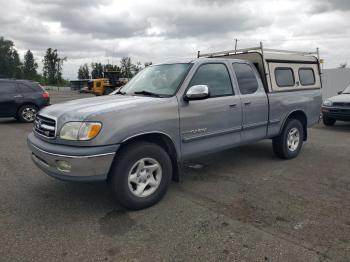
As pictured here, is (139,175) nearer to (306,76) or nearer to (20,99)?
(306,76)

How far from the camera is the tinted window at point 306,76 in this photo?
6.49 metres

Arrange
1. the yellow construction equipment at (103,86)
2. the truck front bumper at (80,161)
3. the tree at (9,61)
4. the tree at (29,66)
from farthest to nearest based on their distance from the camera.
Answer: the tree at (29,66) < the tree at (9,61) < the yellow construction equipment at (103,86) < the truck front bumper at (80,161)

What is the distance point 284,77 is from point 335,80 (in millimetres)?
14560

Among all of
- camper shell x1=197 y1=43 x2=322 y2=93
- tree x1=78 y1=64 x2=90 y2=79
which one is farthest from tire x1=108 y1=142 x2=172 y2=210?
tree x1=78 y1=64 x2=90 y2=79

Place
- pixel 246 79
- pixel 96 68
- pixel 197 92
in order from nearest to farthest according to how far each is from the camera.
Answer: pixel 197 92 → pixel 246 79 → pixel 96 68

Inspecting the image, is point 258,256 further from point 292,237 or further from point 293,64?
point 293,64

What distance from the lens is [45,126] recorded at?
12.7 ft

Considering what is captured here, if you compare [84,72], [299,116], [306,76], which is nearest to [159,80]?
[299,116]

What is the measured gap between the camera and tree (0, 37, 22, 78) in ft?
291

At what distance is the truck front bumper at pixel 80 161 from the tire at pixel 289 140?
11.8 feet

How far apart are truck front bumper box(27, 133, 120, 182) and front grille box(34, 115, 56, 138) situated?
192 mm

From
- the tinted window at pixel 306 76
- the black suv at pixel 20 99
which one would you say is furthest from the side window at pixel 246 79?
the black suv at pixel 20 99

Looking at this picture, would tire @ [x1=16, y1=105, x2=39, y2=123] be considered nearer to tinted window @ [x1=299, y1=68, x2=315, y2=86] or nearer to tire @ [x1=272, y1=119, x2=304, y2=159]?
tire @ [x1=272, y1=119, x2=304, y2=159]

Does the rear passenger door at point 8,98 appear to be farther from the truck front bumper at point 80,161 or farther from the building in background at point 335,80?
the building in background at point 335,80
